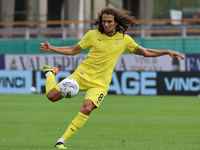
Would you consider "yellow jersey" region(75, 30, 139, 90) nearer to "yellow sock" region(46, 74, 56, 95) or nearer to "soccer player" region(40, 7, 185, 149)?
"soccer player" region(40, 7, 185, 149)

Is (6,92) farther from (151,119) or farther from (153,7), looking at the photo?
(153,7)

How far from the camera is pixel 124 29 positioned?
915 centimetres

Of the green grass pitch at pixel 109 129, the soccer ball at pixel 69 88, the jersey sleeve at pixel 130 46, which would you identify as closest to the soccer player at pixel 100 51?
the jersey sleeve at pixel 130 46

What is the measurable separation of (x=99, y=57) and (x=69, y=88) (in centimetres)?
82

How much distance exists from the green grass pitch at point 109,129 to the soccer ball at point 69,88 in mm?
922

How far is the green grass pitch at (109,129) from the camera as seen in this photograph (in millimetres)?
9062

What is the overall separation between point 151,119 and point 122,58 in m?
14.8

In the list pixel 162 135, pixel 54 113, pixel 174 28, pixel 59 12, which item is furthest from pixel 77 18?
pixel 162 135

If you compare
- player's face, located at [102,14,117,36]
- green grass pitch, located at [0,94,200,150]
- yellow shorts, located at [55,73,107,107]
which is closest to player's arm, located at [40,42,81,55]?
yellow shorts, located at [55,73,107,107]

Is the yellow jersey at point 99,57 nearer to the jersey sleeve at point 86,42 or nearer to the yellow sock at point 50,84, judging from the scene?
the jersey sleeve at point 86,42

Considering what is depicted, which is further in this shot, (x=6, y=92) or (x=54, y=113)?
(x=6, y=92)

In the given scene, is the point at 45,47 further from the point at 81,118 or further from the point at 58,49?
the point at 81,118

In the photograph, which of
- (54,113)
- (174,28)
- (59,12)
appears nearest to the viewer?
(54,113)

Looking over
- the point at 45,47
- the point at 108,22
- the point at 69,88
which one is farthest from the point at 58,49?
the point at 108,22
